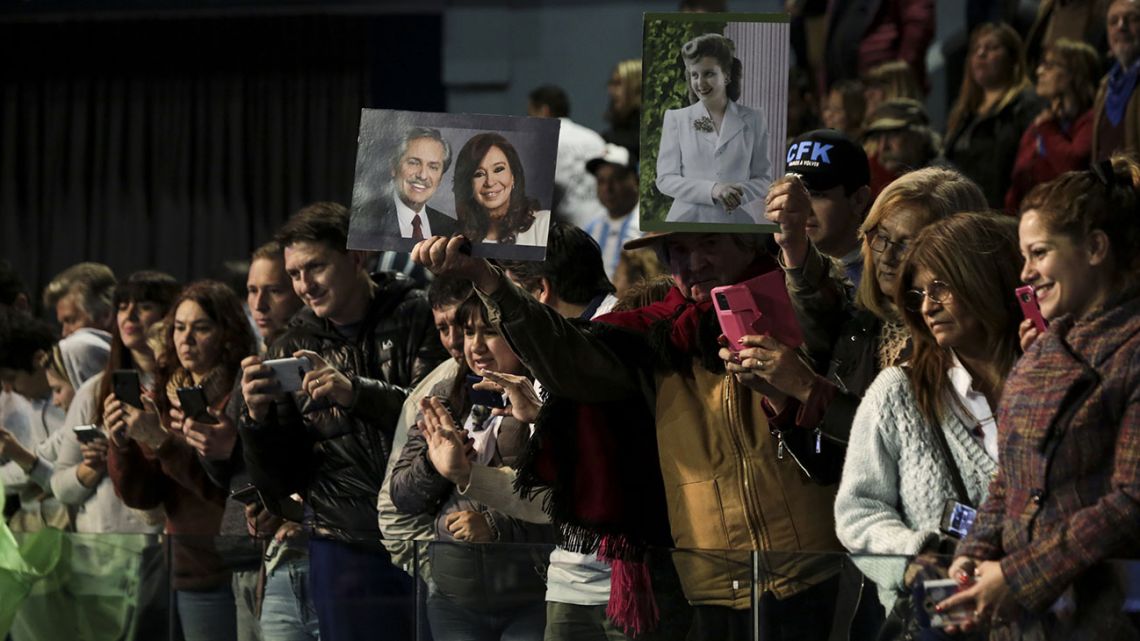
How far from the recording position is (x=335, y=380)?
4.45 meters

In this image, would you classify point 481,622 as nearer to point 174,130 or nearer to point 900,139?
point 900,139

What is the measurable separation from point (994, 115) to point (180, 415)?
3401 mm

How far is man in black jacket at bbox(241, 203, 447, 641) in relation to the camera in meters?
4.54

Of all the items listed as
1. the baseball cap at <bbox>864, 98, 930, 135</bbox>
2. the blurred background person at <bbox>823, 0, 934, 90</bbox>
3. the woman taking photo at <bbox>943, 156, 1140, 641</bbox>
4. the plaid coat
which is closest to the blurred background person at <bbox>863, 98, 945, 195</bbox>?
the baseball cap at <bbox>864, 98, 930, 135</bbox>

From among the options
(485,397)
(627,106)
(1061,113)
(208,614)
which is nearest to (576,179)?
(627,106)

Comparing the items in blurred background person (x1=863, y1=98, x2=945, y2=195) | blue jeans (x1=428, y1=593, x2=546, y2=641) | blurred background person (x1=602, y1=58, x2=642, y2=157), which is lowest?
blue jeans (x1=428, y1=593, x2=546, y2=641)

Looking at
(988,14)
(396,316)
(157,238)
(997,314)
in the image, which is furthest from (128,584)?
(157,238)

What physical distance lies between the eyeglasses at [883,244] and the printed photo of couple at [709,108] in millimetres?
242

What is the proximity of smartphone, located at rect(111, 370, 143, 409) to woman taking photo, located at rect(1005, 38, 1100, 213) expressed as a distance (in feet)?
10.1

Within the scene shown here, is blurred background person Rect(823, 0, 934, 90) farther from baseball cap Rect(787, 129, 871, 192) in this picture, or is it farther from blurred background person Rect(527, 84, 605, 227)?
baseball cap Rect(787, 129, 871, 192)

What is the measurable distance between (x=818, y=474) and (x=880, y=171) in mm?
2147

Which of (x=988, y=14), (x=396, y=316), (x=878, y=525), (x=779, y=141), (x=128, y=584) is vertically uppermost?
(x=988, y=14)

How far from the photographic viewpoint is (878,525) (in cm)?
330

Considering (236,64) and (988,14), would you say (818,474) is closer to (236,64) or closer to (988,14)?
(988,14)
